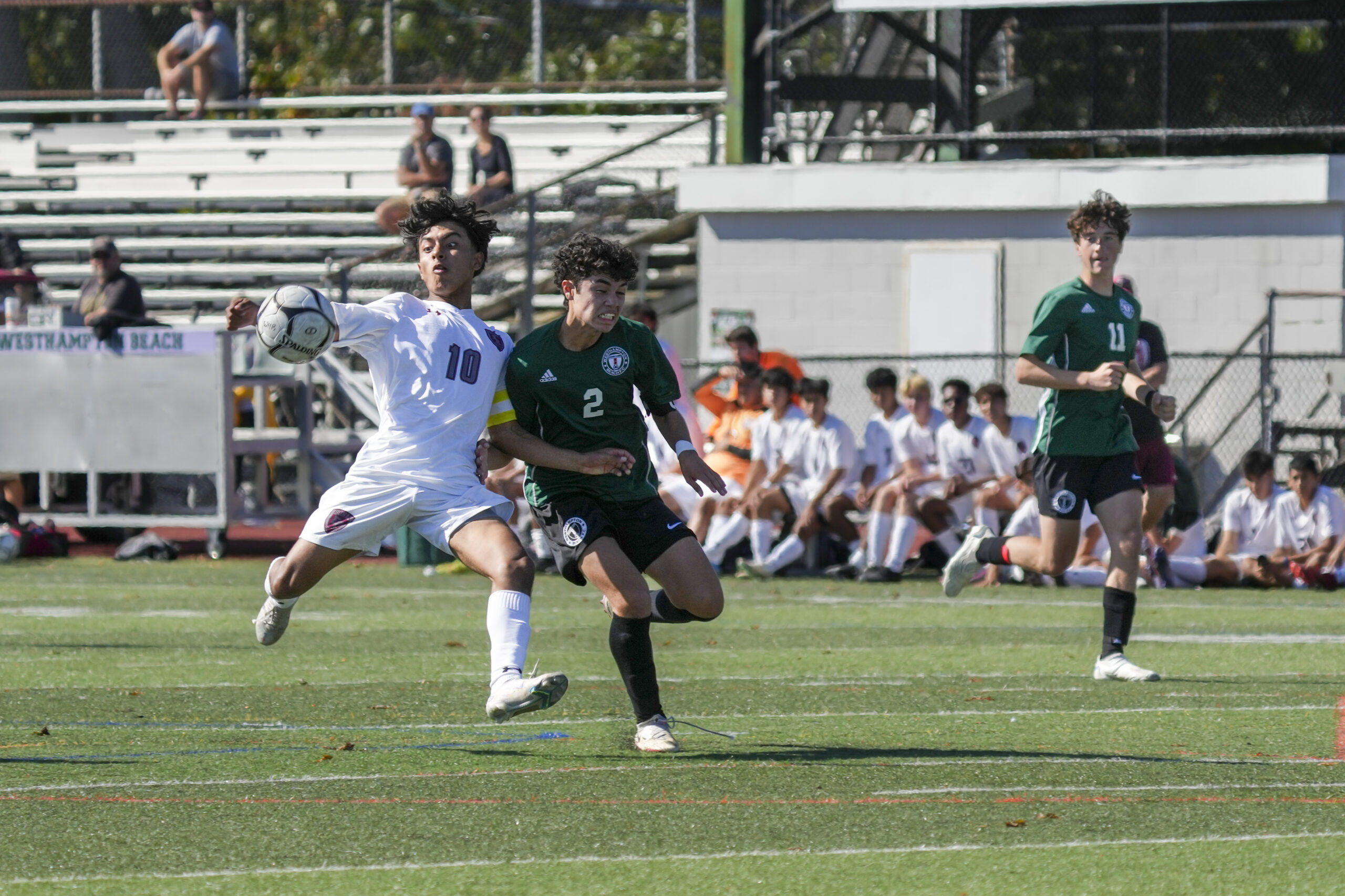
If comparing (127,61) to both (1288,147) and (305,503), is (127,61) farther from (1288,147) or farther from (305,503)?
(1288,147)

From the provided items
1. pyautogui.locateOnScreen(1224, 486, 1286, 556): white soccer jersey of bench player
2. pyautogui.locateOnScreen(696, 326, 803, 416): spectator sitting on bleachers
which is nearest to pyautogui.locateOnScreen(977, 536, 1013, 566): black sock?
pyautogui.locateOnScreen(1224, 486, 1286, 556): white soccer jersey of bench player

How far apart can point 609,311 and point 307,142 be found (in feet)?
64.5

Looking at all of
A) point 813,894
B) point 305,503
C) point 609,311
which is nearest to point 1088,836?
point 813,894

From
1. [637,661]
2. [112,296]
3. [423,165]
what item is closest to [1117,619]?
[637,661]

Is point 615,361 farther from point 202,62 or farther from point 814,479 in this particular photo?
point 202,62

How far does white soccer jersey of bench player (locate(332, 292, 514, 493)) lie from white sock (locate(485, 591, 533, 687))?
0.51 m

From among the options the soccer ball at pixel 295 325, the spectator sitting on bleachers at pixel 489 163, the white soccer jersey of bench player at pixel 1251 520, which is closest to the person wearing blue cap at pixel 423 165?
the spectator sitting on bleachers at pixel 489 163

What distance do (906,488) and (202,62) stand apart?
46.8 ft

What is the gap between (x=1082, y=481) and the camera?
360 inches

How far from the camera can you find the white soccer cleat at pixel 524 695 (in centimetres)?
637

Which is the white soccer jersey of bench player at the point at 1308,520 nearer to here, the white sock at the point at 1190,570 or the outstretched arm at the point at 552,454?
the white sock at the point at 1190,570

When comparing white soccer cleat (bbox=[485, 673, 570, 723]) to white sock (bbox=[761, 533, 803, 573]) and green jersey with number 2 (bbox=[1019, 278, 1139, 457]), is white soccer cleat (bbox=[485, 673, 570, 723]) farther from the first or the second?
white sock (bbox=[761, 533, 803, 573])

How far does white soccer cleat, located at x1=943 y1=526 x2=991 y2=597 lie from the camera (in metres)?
10.7

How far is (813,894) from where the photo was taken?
4.79 m
